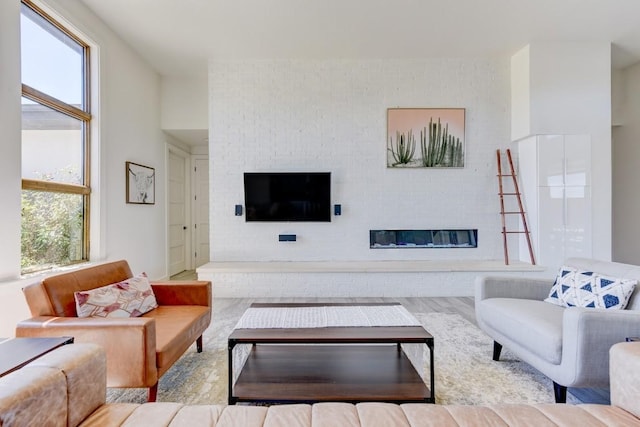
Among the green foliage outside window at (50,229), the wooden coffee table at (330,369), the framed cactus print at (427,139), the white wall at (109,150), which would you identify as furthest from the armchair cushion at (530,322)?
the green foliage outside window at (50,229)

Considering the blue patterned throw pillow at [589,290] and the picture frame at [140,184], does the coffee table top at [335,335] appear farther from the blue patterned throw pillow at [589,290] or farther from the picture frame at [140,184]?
the picture frame at [140,184]

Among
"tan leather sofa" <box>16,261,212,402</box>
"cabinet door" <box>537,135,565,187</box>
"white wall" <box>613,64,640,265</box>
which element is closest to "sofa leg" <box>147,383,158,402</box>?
"tan leather sofa" <box>16,261,212,402</box>

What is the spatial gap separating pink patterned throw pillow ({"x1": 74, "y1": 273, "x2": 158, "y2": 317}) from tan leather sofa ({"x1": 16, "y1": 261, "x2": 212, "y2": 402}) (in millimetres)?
73

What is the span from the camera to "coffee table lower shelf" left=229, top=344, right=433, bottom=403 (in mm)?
1614

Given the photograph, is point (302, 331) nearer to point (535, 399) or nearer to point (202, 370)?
point (202, 370)

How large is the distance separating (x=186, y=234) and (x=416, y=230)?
162 inches

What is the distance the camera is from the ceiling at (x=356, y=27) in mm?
3418

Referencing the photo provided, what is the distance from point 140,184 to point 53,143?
1395mm

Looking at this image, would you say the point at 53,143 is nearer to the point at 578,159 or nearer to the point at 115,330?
the point at 115,330

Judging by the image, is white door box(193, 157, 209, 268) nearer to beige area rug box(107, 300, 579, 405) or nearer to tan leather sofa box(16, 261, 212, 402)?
beige area rug box(107, 300, 579, 405)

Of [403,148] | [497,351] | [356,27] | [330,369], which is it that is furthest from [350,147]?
[330,369]

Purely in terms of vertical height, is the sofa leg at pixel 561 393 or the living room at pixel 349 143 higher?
the living room at pixel 349 143

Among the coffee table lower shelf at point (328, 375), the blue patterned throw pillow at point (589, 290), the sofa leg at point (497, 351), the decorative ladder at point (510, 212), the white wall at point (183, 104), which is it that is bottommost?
the sofa leg at point (497, 351)

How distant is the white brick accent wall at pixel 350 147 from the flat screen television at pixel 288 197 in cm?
13
